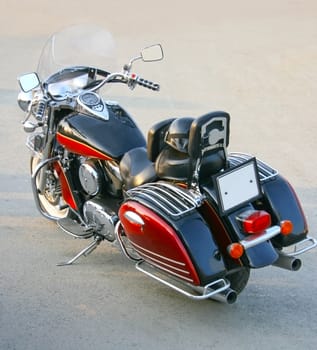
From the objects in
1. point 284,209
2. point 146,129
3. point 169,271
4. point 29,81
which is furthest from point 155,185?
point 146,129

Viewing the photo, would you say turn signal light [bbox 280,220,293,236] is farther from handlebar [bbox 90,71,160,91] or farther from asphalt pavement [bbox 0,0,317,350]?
handlebar [bbox 90,71,160,91]

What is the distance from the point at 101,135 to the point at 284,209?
3.94ft

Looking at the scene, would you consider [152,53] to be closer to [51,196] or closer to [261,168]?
[261,168]

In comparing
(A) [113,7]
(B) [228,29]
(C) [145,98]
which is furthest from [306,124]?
(A) [113,7]

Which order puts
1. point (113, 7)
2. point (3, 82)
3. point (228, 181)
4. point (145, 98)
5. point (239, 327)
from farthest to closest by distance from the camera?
point (113, 7), point (3, 82), point (145, 98), point (239, 327), point (228, 181)

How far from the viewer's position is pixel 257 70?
9477 mm

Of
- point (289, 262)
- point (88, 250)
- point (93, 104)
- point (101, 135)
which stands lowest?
point (88, 250)

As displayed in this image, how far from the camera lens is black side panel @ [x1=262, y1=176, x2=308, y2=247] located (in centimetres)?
388

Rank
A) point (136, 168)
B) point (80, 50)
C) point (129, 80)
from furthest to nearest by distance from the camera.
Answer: point (80, 50) → point (129, 80) → point (136, 168)

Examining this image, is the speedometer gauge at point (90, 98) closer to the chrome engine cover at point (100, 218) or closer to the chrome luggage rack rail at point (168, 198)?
the chrome engine cover at point (100, 218)

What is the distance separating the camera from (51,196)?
5.07m

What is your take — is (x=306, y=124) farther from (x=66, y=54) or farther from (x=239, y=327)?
(x=239, y=327)

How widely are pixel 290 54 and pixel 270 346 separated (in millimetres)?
7053

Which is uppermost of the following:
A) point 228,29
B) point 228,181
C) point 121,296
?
point 228,181
